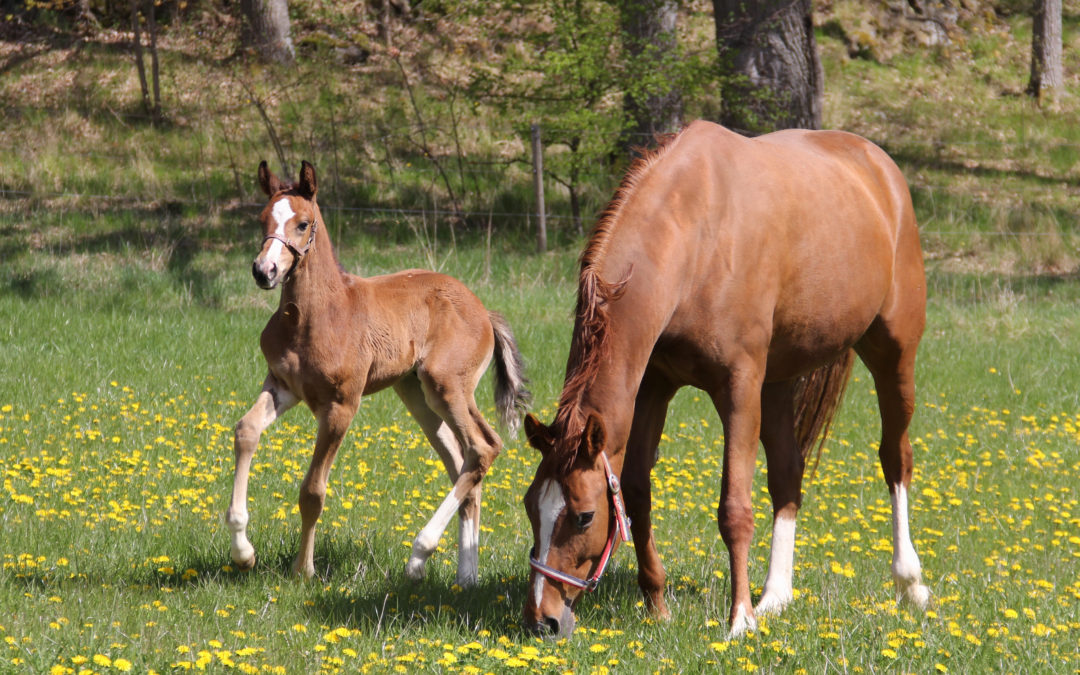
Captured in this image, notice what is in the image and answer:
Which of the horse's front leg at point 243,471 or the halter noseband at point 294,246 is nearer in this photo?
the horse's front leg at point 243,471

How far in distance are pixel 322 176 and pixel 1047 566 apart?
39.1 feet

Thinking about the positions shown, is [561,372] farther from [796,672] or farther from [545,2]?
[545,2]

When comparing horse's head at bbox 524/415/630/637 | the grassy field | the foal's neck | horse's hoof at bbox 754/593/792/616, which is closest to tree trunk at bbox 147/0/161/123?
the grassy field

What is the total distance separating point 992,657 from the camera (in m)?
4.21

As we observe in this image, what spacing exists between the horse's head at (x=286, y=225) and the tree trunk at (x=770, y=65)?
999 cm

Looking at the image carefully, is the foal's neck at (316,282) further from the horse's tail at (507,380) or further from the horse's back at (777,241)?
the horse's back at (777,241)

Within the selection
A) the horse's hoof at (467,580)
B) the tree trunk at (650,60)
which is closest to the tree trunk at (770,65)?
the tree trunk at (650,60)

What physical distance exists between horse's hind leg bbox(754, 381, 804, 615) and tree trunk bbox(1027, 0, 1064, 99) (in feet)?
61.4

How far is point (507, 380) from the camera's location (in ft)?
20.8

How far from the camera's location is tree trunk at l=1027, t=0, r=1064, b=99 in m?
21.5

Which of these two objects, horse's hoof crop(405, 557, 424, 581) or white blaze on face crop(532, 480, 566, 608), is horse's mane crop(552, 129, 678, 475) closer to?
white blaze on face crop(532, 480, 566, 608)

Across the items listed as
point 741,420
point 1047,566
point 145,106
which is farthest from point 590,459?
point 145,106

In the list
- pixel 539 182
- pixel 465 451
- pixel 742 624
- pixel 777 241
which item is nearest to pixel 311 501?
pixel 465 451

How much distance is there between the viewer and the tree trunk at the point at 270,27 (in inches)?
734
